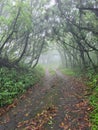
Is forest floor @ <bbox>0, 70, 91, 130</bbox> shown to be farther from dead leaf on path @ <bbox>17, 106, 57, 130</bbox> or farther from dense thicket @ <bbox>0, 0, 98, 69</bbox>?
dense thicket @ <bbox>0, 0, 98, 69</bbox>

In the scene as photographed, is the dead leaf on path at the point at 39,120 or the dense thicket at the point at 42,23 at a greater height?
the dense thicket at the point at 42,23

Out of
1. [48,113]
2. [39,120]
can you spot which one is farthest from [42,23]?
[39,120]

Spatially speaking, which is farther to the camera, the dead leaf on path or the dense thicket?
the dense thicket

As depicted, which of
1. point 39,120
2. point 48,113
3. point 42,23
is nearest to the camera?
point 39,120

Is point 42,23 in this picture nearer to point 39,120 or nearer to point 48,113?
point 48,113

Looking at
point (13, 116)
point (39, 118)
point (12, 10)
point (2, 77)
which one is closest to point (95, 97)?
point (39, 118)

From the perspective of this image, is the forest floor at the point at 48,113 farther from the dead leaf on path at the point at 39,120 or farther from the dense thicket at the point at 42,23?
the dense thicket at the point at 42,23

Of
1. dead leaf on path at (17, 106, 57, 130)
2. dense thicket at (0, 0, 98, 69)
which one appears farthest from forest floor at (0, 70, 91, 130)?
dense thicket at (0, 0, 98, 69)

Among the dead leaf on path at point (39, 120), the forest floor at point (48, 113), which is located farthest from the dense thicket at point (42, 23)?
the dead leaf on path at point (39, 120)

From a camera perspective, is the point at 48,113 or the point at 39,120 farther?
the point at 48,113

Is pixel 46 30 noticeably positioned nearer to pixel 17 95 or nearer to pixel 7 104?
pixel 17 95

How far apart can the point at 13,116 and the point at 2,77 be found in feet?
23.0

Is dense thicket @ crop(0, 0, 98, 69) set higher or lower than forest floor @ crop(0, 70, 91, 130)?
higher

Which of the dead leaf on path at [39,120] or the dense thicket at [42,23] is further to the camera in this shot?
the dense thicket at [42,23]
